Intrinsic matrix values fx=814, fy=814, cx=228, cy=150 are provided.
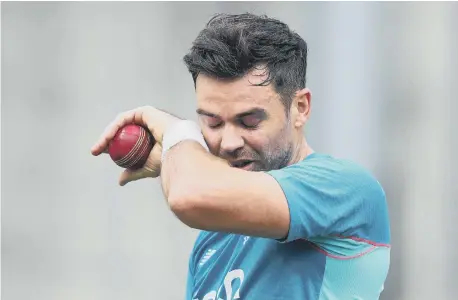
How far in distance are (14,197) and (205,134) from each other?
11.7 feet

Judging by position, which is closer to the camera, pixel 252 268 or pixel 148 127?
pixel 252 268

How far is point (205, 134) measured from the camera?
8.27 feet

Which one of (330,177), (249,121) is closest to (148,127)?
(249,121)

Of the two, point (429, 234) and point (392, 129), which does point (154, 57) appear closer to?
point (392, 129)

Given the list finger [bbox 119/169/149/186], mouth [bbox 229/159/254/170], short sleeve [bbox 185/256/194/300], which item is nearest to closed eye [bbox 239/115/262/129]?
mouth [bbox 229/159/254/170]

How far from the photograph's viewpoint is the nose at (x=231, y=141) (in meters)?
2.45

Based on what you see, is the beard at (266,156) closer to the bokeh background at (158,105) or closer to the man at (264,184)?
the man at (264,184)

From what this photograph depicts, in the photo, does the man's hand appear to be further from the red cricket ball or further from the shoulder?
the shoulder

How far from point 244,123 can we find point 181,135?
0.20 meters

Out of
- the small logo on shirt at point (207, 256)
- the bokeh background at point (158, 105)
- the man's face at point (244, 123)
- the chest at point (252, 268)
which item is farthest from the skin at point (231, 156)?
the bokeh background at point (158, 105)

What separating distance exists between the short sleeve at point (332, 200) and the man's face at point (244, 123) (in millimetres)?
143

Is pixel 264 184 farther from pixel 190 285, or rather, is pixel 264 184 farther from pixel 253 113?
pixel 190 285

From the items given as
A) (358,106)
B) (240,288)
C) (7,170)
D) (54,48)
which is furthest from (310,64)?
(240,288)

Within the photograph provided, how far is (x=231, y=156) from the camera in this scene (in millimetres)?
2475
